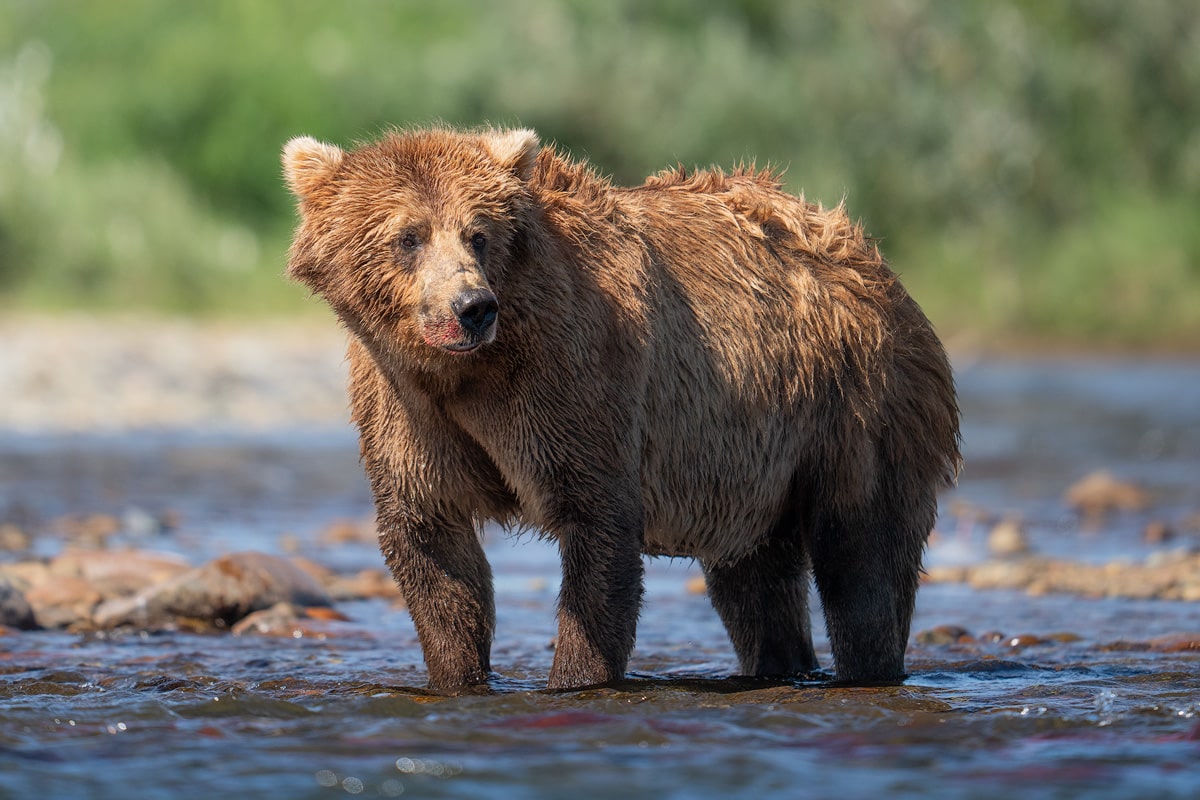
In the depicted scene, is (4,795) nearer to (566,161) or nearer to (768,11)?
(566,161)

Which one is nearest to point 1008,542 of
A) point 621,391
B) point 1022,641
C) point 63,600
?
point 1022,641

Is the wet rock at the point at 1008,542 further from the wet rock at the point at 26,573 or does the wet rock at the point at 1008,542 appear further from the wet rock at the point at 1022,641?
the wet rock at the point at 26,573

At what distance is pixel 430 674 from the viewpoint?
19.5 feet

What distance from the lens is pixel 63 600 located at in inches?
321

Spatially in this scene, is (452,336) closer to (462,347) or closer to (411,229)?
(462,347)

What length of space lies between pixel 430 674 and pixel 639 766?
4.55 feet

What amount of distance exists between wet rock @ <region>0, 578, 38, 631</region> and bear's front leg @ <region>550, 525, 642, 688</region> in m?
2.96

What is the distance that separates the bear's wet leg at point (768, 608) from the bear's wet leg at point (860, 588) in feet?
0.98

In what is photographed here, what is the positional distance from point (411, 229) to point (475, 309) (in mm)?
440

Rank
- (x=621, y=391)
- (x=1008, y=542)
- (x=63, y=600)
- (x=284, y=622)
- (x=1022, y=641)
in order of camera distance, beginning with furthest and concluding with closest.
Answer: (x=1008, y=542)
(x=63, y=600)
(x=284, y=622)
(x=1022, y=641)
(x=621, y=391)

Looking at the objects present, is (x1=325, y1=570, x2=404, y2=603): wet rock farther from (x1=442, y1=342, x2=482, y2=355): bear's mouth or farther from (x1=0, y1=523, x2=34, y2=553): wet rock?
(x1=442, y1=342, x2=482, y2=355): bear's mouth

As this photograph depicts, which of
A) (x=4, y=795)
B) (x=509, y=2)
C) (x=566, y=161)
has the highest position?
(x=509, y=2)

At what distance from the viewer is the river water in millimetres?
4605

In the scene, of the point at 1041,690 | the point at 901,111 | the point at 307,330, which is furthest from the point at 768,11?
the point at 1041,690
